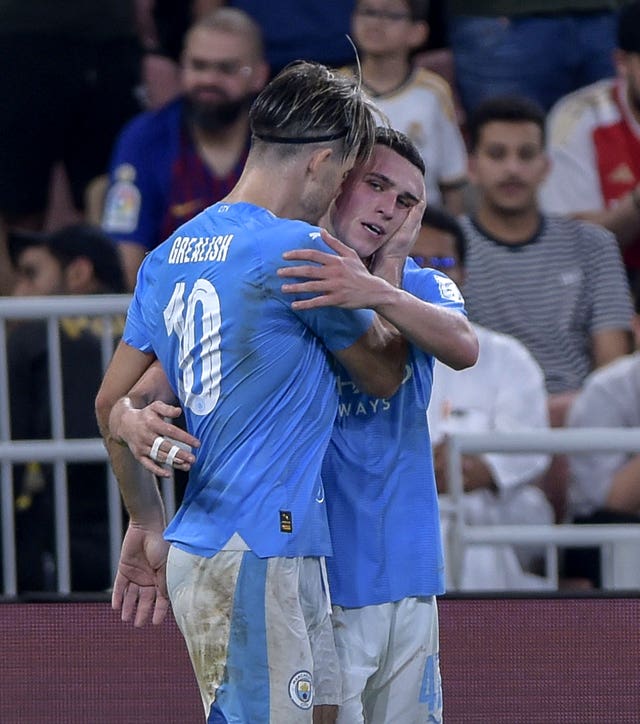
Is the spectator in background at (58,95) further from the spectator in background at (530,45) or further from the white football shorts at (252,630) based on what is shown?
the white football shorts at (252,630)

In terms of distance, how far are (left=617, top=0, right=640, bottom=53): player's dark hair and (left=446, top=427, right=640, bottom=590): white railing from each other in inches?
89.3

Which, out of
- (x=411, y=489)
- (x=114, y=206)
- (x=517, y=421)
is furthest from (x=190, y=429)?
(x=114, y=206)

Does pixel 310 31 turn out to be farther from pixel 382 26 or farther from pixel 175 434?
pixel 175 434

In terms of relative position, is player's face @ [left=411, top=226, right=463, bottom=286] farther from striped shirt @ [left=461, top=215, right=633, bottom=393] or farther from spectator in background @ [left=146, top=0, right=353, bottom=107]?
spectator in background @ [left=146, top=0, right=353, bottom=107]

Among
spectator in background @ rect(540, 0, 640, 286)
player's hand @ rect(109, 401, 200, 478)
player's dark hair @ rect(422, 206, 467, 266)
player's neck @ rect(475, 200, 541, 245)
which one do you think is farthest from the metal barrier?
player's hand @ rect(109, 401, 200, 478)

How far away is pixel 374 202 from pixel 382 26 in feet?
13.0

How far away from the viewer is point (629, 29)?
670 cm

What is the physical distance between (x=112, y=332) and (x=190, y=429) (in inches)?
98.1

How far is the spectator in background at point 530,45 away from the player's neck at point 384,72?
1.31 feet

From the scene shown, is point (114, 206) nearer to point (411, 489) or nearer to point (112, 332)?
point (112, 332)

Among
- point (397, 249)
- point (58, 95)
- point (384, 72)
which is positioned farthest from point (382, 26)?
point (397, 249)

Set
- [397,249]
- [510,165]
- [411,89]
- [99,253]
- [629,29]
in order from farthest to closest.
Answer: [411,89] → [629,29] → [510,165] → [99,253] → [397,249]

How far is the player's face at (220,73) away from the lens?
22.2ft

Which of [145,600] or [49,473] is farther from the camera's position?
[49,473]
